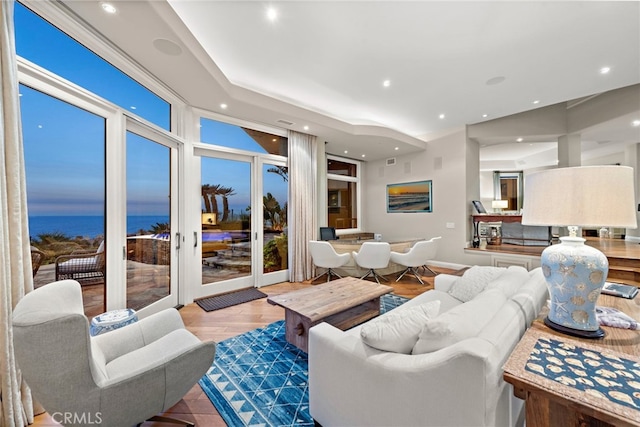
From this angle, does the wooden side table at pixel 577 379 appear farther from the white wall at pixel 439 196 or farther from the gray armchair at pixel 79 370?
the white wall at pixel 439 196

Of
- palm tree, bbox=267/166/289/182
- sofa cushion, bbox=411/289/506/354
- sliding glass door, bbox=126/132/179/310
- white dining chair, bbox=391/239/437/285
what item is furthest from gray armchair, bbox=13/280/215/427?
white dining chair, bbox=391/239/437/285

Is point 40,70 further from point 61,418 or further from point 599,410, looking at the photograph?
point 599,410

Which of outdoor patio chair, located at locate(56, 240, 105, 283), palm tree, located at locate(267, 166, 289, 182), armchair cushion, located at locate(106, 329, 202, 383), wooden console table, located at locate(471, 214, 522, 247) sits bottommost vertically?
armchair cushion, located at locate(106, 329, 202, 383)

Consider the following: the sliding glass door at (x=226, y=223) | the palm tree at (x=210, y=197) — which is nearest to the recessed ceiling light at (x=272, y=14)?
the sliding glass door at (x=226, y=223)

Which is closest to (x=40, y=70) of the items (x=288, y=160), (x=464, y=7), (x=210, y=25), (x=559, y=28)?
(x=210, y=25)

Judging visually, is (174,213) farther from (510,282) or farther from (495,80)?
(495,80)

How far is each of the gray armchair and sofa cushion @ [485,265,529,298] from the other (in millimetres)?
2033

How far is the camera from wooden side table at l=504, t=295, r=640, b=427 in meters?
0.80

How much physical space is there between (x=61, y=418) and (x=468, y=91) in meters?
5.61

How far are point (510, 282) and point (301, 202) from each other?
3.64 meters

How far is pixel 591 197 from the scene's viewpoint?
1.18 metres

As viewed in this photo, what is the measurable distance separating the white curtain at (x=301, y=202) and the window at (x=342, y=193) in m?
1.65

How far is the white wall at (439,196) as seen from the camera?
18.9 ft

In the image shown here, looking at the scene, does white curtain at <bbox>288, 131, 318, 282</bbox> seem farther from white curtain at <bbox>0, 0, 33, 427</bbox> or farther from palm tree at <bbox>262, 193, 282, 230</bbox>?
white curtain at <bbox>0, 0, 33, 427</bbox>
